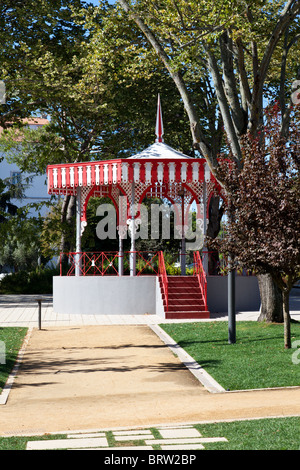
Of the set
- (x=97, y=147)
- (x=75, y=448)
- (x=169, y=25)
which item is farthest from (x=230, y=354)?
(x=97, y=147)

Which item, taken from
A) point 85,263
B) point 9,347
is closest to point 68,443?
point 9,347

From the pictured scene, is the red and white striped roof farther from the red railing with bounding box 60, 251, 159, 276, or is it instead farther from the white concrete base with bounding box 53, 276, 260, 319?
the white concrete base with bounding box 53, 276, 260, 319

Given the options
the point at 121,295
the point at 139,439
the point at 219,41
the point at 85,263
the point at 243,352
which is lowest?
the point at 243,352

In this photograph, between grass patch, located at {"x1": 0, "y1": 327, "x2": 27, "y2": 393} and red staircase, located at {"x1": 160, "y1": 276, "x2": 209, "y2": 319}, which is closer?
grass patch, located at {"x1": 0, "y1": 327, "x2": 27, "y2": 393}

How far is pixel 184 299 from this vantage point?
68.2ft

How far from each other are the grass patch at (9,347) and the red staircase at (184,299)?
510 centimetres

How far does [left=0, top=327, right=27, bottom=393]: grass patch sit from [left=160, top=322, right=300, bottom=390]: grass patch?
3672 millimetres

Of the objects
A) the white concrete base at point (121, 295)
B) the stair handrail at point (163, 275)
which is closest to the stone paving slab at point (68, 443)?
the stair handrail at point (163, 275)

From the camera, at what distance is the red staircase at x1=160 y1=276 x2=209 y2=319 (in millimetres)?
19984

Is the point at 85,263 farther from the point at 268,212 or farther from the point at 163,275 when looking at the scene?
the point at 268,212

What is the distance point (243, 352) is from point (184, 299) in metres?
7.90

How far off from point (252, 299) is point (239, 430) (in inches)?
606

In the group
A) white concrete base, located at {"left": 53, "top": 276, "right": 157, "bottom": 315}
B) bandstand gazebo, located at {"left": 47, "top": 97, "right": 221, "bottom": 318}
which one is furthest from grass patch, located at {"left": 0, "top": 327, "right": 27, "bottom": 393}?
bandstand gazebo, located at {"left": 47, "top": 97, "right": 221, "bottom": 318}
